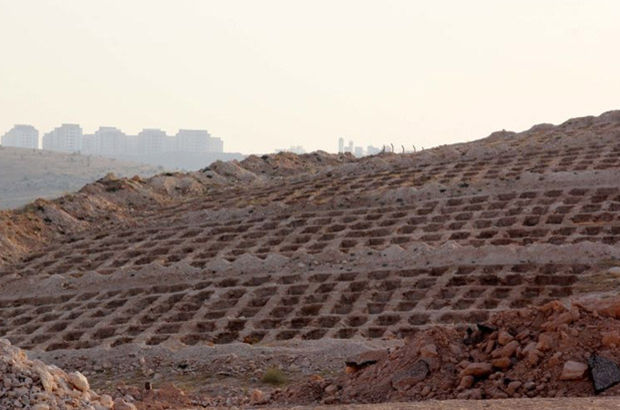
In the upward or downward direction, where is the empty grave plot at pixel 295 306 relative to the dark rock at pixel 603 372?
downward

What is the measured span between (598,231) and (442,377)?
6.10 m

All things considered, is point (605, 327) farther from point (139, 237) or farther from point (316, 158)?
point (316, 158)

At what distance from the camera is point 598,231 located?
12.2 m

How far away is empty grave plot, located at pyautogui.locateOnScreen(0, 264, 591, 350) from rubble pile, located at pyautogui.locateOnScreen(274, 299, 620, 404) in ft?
8.65

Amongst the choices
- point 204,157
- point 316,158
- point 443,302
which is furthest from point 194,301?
point 204,157

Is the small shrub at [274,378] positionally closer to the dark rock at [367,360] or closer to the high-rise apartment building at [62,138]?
the dark rock at [367,360]

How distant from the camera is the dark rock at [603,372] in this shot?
620 cm

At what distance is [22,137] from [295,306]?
131 metres

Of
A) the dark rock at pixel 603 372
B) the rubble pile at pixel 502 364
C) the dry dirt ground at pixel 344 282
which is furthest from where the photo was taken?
the dry dirt ground at pixel 344 282

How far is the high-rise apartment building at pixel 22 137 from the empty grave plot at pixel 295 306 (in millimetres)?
127050

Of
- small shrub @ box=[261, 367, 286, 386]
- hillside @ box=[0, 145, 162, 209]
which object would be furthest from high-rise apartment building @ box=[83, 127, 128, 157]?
small shrub @ box=[261, 367, 286, 386]

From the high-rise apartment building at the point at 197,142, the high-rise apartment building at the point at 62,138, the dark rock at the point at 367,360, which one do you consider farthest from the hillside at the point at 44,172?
the high-rise apartment building at the point at 62,138

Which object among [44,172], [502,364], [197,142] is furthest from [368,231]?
[197,142]

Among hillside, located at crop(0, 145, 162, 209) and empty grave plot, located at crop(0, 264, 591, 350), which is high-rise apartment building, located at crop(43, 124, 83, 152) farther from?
empty grave plot, located at crop(0, 264, 591, 350)
